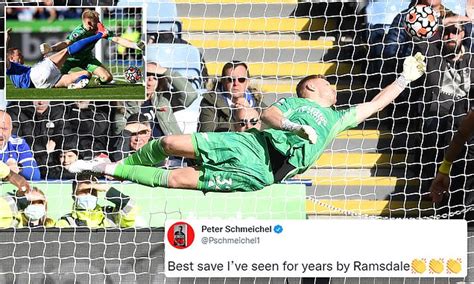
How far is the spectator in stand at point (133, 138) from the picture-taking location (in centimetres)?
761

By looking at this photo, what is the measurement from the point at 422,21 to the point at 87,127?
2.10 meters

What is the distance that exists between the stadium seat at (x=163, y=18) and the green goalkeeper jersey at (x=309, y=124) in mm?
1231

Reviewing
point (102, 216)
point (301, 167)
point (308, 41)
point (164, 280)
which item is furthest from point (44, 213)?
point (308, 41)

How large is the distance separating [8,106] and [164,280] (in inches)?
59.6

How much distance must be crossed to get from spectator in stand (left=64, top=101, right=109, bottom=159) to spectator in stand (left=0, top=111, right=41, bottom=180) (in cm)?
28

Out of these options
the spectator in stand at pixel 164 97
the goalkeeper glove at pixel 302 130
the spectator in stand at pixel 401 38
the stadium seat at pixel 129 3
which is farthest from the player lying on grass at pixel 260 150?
the stadium seat at pixel 129 3

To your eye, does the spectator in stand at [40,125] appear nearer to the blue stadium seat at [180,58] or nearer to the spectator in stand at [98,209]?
the spectator in stand at [98,209]

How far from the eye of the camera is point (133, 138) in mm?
7637

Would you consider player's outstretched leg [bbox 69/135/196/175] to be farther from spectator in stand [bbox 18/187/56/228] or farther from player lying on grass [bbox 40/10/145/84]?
player lying on grass [bbox 40/10/145/84]

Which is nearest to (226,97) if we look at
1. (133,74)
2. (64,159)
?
(133,74)

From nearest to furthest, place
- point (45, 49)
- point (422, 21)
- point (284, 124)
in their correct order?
1. point (284, 124)
2. point (422, 21)
3. point (45, 49)

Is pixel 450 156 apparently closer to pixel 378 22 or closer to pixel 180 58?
pixel 378 22

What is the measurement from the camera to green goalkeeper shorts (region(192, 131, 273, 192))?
23.3 feet

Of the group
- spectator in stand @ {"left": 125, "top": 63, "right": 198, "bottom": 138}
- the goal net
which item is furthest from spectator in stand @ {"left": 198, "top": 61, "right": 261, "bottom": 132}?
spectator in stand @ {"left": 125, "top": 63, "right": 198, "bottom": 138}
